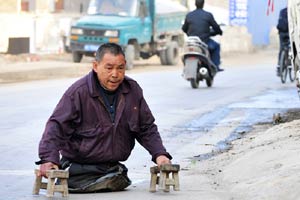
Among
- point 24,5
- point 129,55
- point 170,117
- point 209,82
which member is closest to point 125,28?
point 129,55

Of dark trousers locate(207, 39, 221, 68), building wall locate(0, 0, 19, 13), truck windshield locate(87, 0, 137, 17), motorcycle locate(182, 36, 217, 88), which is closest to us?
motorcycle locate(182, 36, 217, 88)

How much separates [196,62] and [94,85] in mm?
13441

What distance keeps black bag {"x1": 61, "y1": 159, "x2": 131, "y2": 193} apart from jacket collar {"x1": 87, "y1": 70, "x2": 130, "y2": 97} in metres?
0.54

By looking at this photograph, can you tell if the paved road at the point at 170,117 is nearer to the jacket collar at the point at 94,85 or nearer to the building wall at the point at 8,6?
the jacket collar at the point at 94,85

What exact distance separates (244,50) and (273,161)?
40.0 meters

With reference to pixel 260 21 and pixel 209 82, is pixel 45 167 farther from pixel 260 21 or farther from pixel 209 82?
pixel 260 21

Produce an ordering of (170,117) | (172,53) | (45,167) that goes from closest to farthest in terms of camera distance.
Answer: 1. (45,167)
2. (170,117)
3. (172,53)

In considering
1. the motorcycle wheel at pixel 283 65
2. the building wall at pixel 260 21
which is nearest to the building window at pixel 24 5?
the building wall at pixel 260 21

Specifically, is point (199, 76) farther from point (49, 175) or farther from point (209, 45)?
point (49, 175)

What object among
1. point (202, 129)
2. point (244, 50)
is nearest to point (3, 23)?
point (244, 50)

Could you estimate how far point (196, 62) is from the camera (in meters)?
21.2

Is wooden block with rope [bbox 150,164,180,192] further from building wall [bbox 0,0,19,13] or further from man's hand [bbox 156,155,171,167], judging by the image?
building wall [bbox 0,0,19,13]

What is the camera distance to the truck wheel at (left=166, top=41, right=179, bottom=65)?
36281 mm

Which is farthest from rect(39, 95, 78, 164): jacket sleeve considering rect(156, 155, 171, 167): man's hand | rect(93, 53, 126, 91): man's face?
rect(156, 155, 171, 167): man's hand
